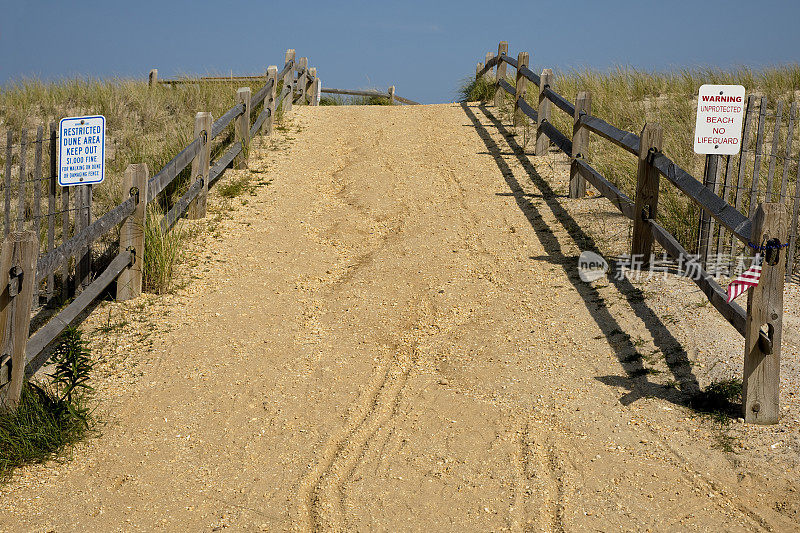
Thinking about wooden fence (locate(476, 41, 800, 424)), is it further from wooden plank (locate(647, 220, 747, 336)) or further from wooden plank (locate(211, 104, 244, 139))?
wooden plank (locate(211, 104, 244, 139))

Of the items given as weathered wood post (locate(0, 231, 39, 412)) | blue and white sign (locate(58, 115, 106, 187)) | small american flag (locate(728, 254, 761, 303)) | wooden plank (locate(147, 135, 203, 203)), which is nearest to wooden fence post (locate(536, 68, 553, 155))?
wooden plank (locate(147, 135, 203, 203))

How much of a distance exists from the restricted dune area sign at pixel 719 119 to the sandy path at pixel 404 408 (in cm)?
141

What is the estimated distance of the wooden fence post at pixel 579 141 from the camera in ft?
29.9

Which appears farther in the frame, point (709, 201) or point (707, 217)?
point (707, 217)

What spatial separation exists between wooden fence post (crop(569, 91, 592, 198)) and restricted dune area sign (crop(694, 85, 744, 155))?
294 centimetres

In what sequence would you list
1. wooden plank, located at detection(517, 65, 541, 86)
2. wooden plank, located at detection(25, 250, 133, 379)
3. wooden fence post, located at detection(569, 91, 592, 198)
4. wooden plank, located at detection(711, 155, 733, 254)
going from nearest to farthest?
wooden plank, located at detection(25, 250, 133, 379)
wooden plank, located at detection(711, 155, 733, 254)
wooden fence post, located at detection(569, 91, 592, 198)
wooden plank, located at detection(517, 65, 541, 86)

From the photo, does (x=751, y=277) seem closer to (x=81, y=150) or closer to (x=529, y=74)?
(x=81, y=150)

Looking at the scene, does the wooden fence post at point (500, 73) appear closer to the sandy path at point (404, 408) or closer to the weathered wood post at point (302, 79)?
the weathered wood post at point (302, 79)

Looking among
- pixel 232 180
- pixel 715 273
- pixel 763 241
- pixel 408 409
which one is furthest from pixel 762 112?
pixel 232 180

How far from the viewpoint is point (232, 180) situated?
10375mm

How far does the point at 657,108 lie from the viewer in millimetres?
12977

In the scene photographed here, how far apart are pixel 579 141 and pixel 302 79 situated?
34.8ft

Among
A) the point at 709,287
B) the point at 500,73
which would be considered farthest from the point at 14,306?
the point at 500,73

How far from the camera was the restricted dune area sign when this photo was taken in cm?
611
